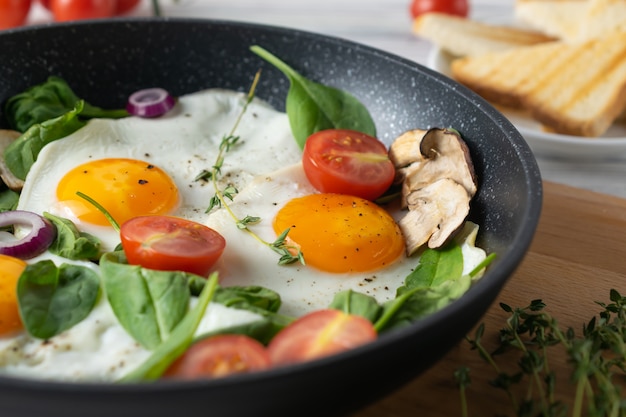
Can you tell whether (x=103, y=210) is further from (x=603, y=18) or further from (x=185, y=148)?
(x=603, y=18)

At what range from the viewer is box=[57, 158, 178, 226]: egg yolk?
2.68 metres

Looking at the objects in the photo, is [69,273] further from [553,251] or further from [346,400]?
[553,251]

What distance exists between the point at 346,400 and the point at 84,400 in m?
0.60

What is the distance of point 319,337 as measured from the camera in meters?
1.87

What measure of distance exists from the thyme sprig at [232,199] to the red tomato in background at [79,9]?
210 cm

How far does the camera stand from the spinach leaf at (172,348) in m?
1.80

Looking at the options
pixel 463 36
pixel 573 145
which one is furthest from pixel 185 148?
pixel 463 36

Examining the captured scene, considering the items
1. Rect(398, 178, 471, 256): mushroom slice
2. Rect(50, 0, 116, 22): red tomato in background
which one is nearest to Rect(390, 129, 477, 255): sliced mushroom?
Rect(398, 178, 471, 256): mushroom slice

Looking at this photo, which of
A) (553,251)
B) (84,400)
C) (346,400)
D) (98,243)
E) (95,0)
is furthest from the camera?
(95,0)

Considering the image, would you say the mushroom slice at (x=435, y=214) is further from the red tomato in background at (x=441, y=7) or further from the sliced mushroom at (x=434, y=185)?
the red tomato in background at (x=441, y=7)

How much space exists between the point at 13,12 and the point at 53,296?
3.36m

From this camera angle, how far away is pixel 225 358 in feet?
5.99

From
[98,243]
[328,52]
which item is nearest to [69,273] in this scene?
[98,243]

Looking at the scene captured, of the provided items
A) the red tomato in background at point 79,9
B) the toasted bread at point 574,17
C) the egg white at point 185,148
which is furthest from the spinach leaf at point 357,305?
the red tomato in background at point 79,9
